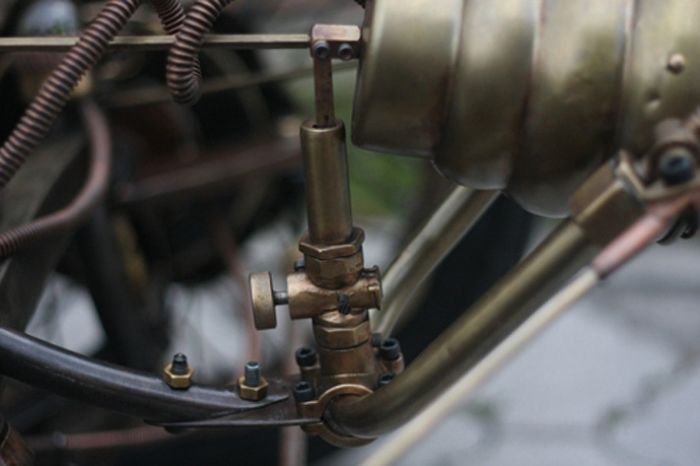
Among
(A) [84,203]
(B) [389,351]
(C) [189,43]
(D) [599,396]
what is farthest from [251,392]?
(D) [599,396]

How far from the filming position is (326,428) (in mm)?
762

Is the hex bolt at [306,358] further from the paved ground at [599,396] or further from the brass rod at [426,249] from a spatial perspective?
the paved ground at [599,396]

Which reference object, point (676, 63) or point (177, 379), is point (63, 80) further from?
point (676, 63)

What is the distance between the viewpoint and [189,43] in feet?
2.19

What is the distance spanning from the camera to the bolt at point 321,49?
25.5 inches

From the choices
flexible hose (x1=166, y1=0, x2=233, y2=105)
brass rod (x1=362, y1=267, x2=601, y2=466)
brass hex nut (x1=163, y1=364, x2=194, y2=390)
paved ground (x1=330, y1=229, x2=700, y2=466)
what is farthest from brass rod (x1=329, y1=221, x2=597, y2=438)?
paved ground (x1=330, y1=229, x2=700, y2=466)

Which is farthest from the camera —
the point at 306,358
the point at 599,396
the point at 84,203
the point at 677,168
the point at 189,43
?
the point at 599,396

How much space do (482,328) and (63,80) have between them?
328mm

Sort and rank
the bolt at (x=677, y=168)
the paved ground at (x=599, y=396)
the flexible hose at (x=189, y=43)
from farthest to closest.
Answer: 1. the paved ground at (x=599, y=396)
2. the flexible hose at (x=189, y=43)
3. the bolt at (x=677, y=168)

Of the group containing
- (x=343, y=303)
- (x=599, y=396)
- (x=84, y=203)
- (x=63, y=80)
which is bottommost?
(x=599, y=396)

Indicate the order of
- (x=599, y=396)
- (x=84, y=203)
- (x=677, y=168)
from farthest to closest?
(x=599, y=396), (x=84, y=203), (x=677, y=168)

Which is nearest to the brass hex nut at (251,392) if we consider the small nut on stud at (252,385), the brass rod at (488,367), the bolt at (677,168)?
the small nut on stud at (252,385)

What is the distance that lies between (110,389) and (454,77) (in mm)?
330

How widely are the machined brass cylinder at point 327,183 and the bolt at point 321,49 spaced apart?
5 centimetres
